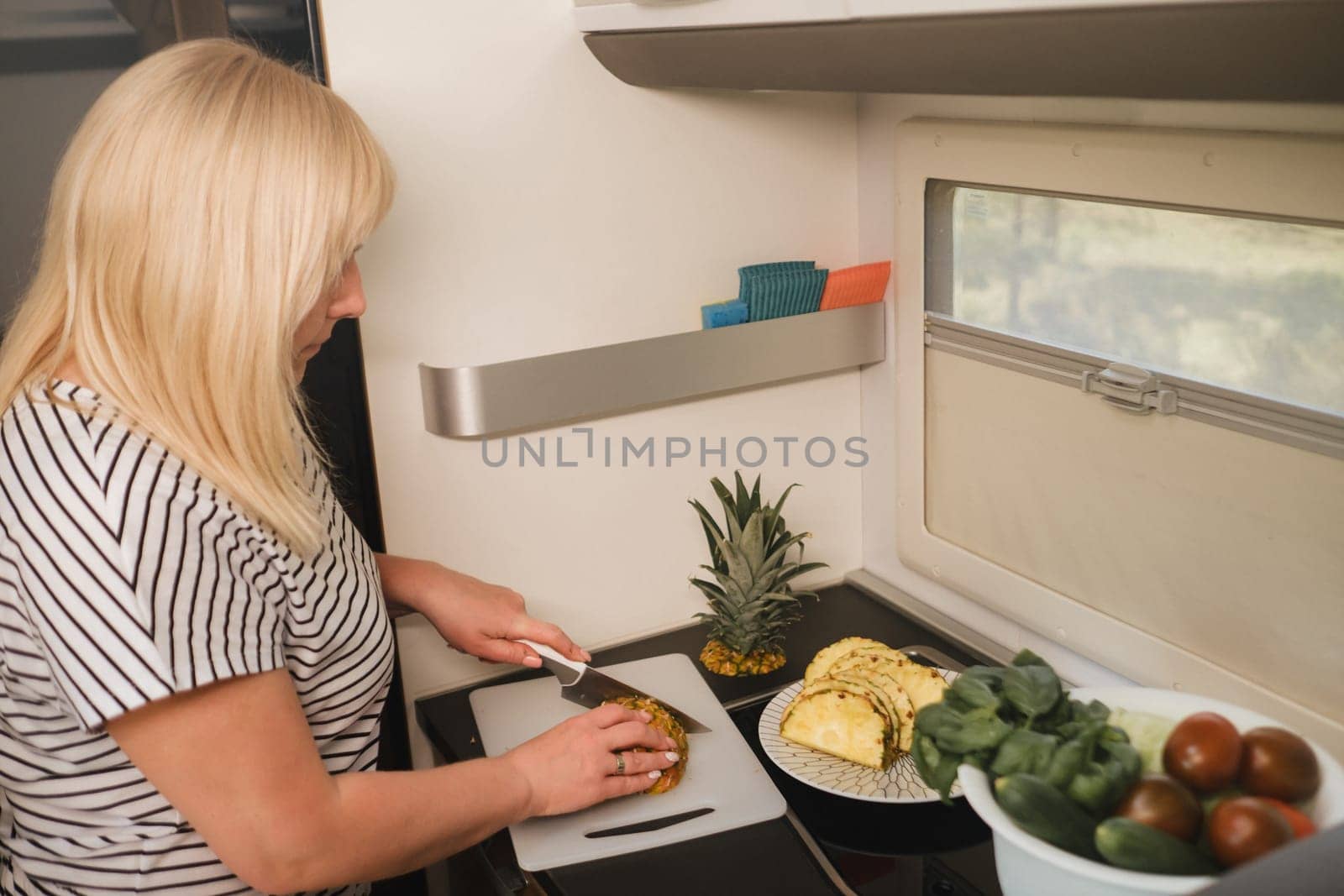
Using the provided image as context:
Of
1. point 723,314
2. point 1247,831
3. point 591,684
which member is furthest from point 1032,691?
point 723,314

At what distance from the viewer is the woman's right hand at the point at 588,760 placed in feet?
3.28

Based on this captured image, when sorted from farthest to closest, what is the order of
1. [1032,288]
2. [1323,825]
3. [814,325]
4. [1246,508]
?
[814,325]
[1032,288]
[1246,508]
[1323,825]

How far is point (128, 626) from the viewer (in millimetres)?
765

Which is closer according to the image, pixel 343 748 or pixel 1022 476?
pixel 343 748

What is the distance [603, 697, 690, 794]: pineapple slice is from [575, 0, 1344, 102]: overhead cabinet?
1.95ft

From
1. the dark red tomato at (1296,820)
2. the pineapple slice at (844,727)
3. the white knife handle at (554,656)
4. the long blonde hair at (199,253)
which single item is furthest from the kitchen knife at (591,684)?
the dark red tomato at (1296,820)

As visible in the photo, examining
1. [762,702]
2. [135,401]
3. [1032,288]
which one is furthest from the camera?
[762,702]

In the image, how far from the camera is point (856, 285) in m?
1.37

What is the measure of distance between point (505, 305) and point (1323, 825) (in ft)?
2.91

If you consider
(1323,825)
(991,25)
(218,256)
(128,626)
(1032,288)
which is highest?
(991,25)

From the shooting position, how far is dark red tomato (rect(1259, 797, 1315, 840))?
662 millimetres

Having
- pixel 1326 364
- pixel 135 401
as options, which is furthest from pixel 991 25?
pixel 135 401

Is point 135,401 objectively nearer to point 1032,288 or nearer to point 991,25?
point 991,25

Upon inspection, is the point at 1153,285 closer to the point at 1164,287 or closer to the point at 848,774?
the point at 1164,287
